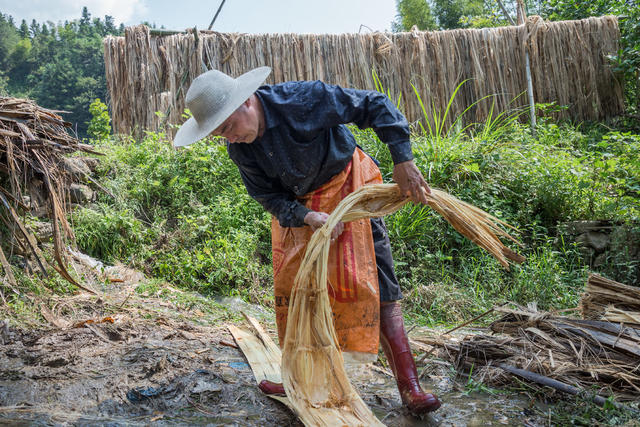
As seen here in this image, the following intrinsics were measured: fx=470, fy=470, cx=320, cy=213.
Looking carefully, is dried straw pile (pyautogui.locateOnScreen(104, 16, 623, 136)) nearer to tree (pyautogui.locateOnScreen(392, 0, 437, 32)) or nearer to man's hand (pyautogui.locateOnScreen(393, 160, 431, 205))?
man's hand (pyautogui.locateOnScreen(393, 160, 431, 205))

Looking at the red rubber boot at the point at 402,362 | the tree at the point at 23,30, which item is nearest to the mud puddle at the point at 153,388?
the red rubber boot at the point at 402,362

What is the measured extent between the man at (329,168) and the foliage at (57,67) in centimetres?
3061

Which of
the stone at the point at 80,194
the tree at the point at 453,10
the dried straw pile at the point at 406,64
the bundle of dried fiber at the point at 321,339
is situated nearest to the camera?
the bundle of dried fiber at the point at 321,339

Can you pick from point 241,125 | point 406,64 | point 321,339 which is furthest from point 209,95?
point 406,64

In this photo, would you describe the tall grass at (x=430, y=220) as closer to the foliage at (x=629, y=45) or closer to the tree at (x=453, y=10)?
the foliage at (x=629, y=45)

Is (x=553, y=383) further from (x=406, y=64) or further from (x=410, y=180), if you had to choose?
(x=406, y=64)

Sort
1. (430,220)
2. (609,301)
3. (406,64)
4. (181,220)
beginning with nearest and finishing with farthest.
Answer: (609,301) < (430,220) < (181,220) < (406,64)

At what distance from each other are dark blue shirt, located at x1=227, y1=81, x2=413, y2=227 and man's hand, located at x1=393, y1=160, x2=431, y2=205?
0.12 feet

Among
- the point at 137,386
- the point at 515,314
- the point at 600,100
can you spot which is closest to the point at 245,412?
the point at 137,386

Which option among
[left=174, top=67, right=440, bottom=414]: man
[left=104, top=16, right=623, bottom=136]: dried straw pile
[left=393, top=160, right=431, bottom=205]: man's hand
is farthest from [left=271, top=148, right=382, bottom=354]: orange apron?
[left=104, top=16, right=623, bottom=136]: dried straw pile

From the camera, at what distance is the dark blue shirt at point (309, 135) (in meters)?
2.15

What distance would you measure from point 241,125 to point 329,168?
0.46m

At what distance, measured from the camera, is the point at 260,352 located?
3.06 metres

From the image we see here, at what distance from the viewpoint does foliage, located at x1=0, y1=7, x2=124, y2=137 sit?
33438mm
